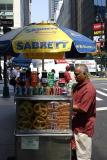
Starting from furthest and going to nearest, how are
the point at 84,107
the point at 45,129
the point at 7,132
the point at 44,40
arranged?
the point at 7,132
the point at 44,40
the point at 45,129
the point at 84,107

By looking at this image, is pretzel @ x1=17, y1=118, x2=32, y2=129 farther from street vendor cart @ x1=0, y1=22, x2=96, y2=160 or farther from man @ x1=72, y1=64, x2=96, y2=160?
man @ x1=72, y1=64, x2=96, y2=160

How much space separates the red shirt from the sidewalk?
2.60 meters

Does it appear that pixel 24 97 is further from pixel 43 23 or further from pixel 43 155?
pixel 43 23

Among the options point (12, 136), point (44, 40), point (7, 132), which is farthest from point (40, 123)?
point (7, 132)

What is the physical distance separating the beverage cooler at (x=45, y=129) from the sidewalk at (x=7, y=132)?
2119mm

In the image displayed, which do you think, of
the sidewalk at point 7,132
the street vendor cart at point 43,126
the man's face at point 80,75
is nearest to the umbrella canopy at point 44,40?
the sidewalk at point 7,132

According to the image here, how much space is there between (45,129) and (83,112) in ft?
2.17

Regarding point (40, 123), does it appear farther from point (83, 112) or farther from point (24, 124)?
point (83, 112)

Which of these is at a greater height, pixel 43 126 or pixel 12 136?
pixel 43 126

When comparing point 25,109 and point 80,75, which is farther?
point 25,109

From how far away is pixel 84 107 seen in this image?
22.9 feet

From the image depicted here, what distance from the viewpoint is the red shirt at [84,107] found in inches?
275

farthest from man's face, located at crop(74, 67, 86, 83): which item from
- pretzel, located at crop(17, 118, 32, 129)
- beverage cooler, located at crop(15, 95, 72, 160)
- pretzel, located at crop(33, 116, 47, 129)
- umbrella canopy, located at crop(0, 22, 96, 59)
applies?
umbrella canopy, located at crop(0, 22, 96, 59)

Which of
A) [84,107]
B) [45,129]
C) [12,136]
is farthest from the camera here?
[12,136]
